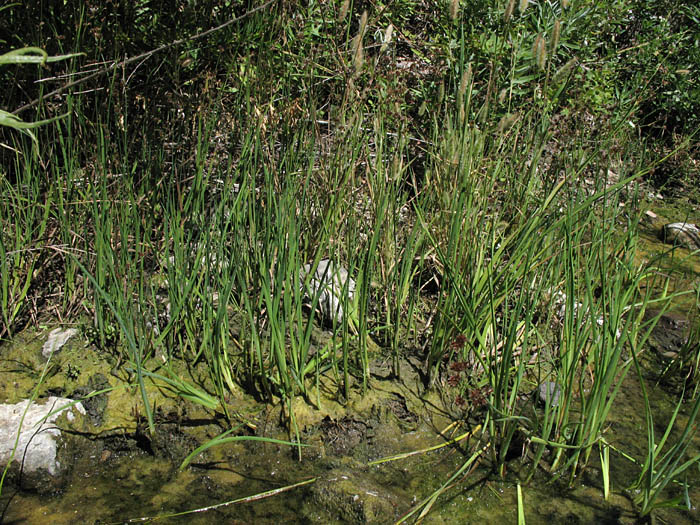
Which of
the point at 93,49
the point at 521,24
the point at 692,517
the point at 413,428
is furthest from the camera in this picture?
the point at 521,24

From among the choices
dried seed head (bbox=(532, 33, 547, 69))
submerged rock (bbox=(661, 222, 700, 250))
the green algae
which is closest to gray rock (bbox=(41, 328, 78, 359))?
the green algae

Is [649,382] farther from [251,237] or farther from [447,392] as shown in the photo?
[251,237]

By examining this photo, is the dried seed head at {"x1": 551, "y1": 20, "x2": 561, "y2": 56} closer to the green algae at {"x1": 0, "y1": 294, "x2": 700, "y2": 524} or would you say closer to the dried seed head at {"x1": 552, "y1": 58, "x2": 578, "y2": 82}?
the dried seed head at {"x1": 552, "y1": 58, "x2": 578, "y2": 82}

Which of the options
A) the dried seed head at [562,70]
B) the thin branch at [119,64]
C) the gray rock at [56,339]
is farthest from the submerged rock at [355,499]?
the dried seed head at [562,70]

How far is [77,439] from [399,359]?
1.19 metres

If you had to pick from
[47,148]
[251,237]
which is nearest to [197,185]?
[251,237]

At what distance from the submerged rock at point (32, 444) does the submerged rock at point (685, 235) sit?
355 centimetres

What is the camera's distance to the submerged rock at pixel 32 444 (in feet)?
6.37

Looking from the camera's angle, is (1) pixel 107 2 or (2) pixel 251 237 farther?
(1) pixel 107 2

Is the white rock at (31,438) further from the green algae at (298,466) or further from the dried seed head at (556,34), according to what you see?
the dried seed head at (556,34)

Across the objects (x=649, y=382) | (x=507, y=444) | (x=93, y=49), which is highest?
(x=93, y=49)

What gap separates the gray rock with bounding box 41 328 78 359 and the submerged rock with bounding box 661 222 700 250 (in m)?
3.41

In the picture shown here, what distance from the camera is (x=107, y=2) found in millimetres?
2740

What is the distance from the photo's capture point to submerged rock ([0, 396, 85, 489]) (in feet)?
6.37
